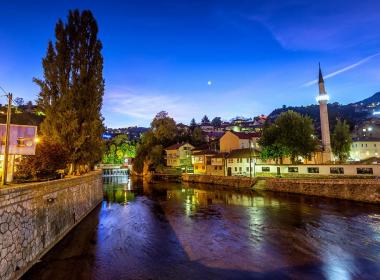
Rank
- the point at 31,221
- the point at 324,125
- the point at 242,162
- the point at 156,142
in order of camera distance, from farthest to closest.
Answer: the point at 156,142
the point at 242,162
the point at 324,125
the point at 31,221

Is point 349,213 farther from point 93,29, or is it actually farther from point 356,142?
point 356,142

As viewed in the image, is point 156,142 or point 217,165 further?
point 156,142

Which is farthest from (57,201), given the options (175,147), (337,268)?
(175,147)

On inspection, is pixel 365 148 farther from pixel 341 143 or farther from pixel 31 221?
pixel 31 221

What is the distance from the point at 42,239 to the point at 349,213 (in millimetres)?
27718

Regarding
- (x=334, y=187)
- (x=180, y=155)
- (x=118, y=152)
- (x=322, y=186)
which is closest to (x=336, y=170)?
(x=322, y=186)

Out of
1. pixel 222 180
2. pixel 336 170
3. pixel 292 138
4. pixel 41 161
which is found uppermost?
pixel 292 138

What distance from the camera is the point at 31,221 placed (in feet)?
40.5

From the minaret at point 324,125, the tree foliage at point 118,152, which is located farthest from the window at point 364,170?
the tree foliage at point 118,152

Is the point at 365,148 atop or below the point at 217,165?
atop

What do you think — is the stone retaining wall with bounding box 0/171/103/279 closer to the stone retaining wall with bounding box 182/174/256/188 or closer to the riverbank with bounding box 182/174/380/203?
the riverbank with bounding box 182/174/380/203

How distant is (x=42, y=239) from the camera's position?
45.7 ft

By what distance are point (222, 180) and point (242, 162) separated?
6.36 metres

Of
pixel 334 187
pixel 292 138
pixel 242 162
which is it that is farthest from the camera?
pixel 242 162
